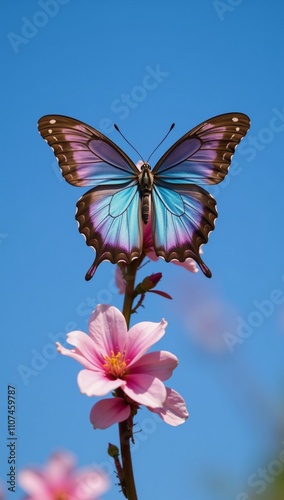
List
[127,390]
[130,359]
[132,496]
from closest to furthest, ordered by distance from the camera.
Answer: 1. [132,496]
2. [127,390]
3. [130,359]

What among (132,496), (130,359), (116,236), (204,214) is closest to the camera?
(132,496)

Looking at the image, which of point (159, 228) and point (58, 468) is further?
point (159, 228)

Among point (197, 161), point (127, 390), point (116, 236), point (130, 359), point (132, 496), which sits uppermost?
point (197, 161)

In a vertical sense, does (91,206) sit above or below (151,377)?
above

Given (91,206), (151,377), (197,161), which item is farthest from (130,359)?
(197,161)

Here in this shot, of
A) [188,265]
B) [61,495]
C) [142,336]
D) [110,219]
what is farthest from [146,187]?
[61,495]

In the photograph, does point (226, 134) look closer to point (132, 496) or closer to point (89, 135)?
point (89, 135)

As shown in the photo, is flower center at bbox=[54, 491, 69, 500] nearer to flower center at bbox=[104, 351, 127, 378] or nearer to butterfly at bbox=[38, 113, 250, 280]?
flower center at bbox=[104, 351, 127, 378]
